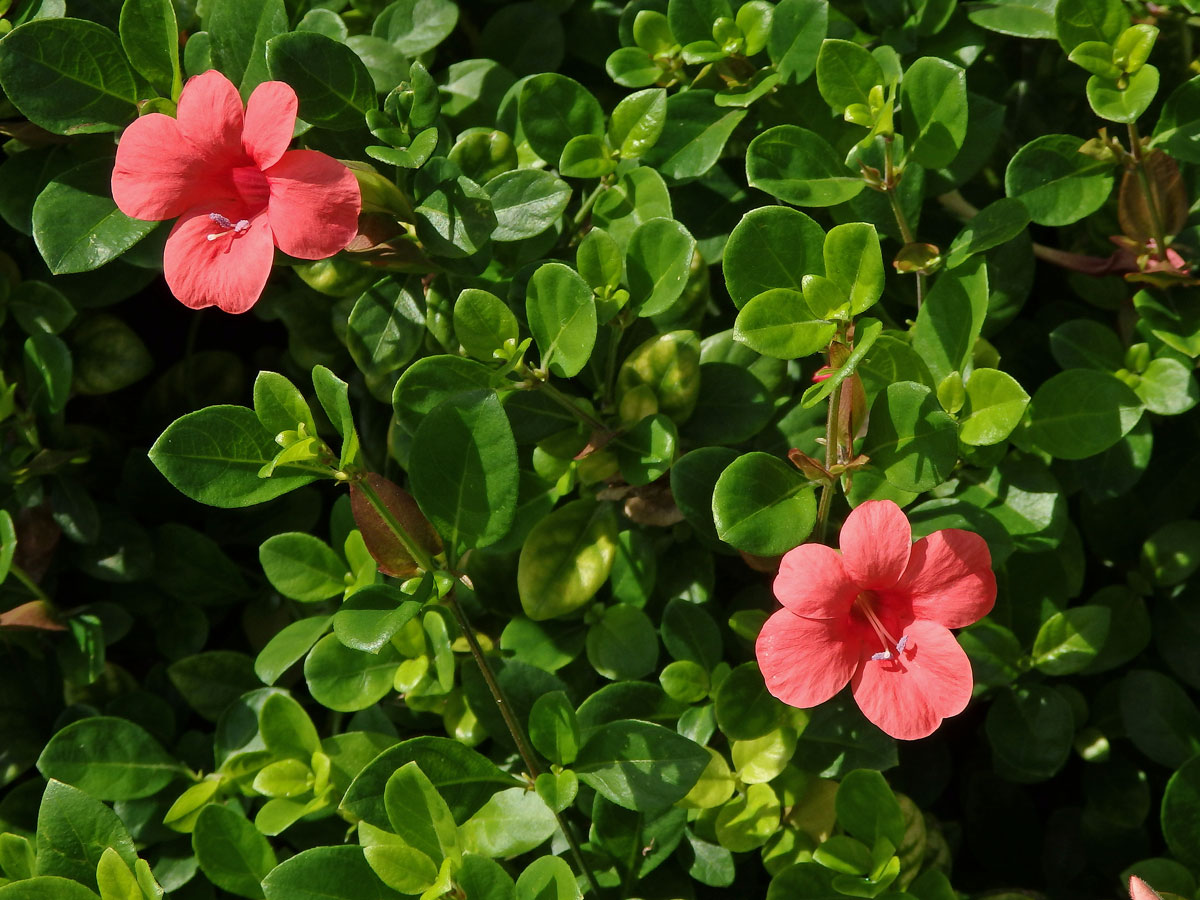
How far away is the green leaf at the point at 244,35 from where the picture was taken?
1143 mm

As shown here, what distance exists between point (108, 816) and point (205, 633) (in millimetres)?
288

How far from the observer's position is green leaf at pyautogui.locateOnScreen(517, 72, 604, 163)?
1.22 metres

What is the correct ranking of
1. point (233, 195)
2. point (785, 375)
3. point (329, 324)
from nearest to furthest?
1. point (233, 195)
2. point (785, 375)
3. point (329, 324)

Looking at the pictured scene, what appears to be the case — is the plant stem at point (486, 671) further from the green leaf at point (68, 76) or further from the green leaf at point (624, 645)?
the green leaf at point (68, 76)

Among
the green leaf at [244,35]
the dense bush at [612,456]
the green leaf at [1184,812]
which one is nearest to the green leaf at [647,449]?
the dense bush at [612,456]

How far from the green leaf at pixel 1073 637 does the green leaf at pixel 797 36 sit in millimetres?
674

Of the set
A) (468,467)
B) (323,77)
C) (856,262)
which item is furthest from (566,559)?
(323,77)

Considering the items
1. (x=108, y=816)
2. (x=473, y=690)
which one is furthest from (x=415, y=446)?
(x=108, y=816)

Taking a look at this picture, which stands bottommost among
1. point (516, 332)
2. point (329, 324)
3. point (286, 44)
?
point (329, 324)

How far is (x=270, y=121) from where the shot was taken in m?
1.00

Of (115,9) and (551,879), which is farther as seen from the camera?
(115,9)

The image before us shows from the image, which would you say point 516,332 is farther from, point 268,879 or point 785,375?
point 268,879

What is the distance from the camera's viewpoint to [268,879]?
101 centimetres

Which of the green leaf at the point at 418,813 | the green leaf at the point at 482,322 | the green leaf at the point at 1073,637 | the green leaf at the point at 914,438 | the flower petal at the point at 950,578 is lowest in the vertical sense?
the green leaf at the point at 1073,637
